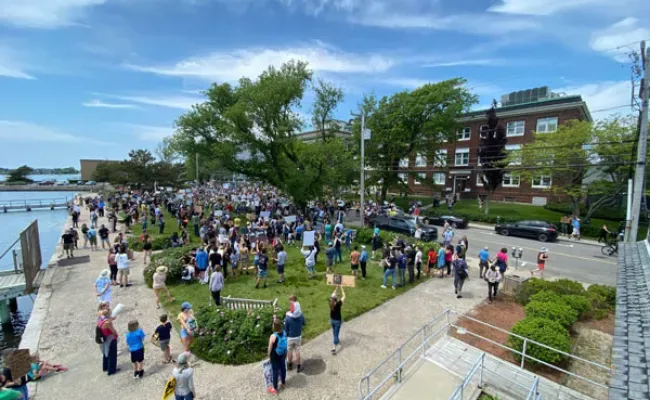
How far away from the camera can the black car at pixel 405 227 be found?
22.0 meters

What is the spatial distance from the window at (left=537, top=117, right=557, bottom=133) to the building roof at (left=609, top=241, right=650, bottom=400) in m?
39.1

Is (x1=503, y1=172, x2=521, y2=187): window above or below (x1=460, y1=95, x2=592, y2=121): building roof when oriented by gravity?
below

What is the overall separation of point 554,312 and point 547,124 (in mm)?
38545

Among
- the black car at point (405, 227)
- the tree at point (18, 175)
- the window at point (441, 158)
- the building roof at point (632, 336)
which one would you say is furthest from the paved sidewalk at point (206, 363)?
the tree at point (18, 175)

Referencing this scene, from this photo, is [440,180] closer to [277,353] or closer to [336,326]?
[336,326]


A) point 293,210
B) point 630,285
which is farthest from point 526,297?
point 293,210

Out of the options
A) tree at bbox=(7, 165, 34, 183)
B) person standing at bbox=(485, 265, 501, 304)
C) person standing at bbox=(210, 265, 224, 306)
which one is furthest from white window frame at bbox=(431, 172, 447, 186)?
tree at bbox=(7, 165, 34, 183)

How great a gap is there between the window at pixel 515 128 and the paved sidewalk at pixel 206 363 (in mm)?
36237

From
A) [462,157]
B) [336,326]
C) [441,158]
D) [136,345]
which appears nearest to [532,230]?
[336,326]

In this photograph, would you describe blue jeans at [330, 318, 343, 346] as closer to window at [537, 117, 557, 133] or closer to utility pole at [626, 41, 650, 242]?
utility pole at [626, 41, 650, 242]

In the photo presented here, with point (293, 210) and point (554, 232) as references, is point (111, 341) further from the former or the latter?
point (554, 232)

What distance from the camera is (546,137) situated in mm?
28703

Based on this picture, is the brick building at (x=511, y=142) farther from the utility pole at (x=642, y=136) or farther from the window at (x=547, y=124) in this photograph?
the utility pole at (x=642, y=136)

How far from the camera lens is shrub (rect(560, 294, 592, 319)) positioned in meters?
10.3
